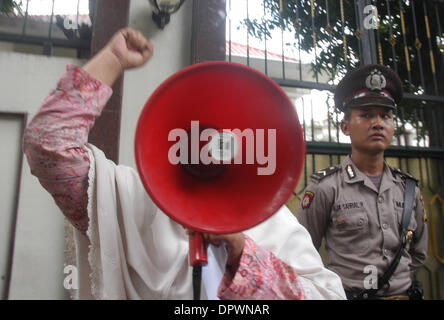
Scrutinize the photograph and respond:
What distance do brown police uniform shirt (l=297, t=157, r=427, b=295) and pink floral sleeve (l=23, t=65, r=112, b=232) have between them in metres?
1.52

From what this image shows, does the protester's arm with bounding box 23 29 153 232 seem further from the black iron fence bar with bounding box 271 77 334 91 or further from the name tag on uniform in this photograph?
the black iron fence bar with bounding box 271 77 334 91

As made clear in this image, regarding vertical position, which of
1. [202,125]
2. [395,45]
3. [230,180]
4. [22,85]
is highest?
[395,45]

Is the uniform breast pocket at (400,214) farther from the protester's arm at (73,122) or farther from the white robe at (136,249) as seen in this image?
the protester's arm at (73,122)

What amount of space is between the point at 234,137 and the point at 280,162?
0.42 ft

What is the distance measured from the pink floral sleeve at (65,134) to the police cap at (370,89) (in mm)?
1740

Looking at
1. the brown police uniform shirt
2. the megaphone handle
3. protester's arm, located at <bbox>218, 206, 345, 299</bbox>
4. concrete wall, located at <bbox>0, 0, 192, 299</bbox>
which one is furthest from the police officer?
the megaphone handle

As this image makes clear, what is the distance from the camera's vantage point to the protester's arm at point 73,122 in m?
0.86

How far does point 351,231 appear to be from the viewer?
208cm

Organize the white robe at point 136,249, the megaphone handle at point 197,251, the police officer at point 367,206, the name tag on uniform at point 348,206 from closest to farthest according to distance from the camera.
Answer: the megaphone handle at point 197,251, the white robe at point 136,249, the police officer at point 367,206, the name tag on uniform at point 348,206

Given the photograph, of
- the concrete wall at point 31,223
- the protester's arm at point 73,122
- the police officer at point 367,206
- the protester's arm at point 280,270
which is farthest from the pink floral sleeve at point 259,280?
the concrete wall at point 31,223

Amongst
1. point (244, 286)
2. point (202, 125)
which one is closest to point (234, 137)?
point (202, 125)

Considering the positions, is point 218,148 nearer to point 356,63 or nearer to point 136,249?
point 136,249

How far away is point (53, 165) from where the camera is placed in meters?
0.87
